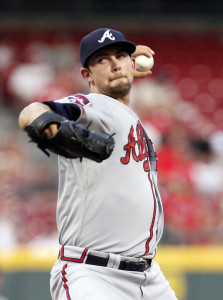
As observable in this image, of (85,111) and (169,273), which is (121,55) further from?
(169,273)

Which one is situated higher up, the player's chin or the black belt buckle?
the player's chin

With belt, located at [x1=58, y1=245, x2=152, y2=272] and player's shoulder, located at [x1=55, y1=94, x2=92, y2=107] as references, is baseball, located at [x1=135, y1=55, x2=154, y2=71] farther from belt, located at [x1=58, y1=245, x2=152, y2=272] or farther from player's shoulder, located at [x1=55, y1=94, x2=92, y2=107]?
belt, located at [x1=58, y1=245, x2=152, y2=272]

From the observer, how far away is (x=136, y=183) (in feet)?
8.60

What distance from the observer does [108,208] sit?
8.36ft

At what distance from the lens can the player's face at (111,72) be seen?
2732mm

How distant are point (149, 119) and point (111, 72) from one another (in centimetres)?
439

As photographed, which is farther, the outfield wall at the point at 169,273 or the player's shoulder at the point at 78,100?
the outfield wall at the point at 169,273

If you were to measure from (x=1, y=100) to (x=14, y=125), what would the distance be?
1.83ft

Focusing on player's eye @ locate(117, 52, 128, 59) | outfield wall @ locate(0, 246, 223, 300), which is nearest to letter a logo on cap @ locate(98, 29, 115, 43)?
player's eye @ locate(117, 52, 128, 59)

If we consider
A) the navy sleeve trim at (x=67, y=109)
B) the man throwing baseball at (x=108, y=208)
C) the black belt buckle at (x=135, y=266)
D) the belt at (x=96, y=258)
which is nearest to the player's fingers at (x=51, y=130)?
the navy sleeve trim at (x=67, y=109)

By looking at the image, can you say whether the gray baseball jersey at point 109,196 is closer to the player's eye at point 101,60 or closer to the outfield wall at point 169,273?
the player's eye at point 101,60

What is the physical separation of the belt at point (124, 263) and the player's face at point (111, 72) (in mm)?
724

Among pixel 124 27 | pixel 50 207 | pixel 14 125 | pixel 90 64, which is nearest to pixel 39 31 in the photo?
pixel 124 27

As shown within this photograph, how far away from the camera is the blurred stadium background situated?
16.7 feet
